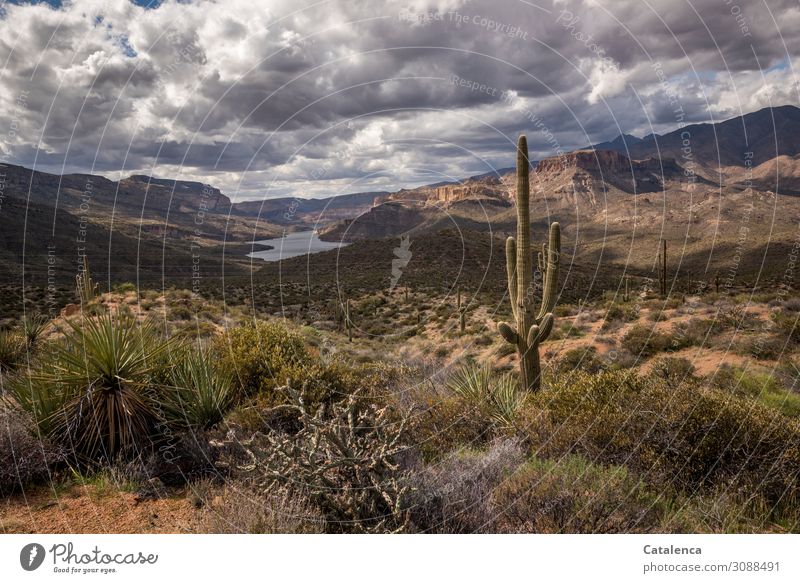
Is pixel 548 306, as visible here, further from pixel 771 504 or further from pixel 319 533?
pixel 319 533

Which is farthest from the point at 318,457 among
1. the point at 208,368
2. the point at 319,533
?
the point at 208,368

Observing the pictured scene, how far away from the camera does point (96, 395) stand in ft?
21.0

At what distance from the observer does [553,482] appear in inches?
205

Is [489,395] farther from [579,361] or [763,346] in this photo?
[763,346]

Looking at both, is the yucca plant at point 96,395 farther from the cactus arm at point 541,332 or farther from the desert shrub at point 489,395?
the cactus arm at point 541,332

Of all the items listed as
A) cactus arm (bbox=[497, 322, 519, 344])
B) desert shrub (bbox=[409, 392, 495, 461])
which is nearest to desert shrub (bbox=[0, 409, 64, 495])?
desert shrub (bbox=[409, 392, 495, 461])

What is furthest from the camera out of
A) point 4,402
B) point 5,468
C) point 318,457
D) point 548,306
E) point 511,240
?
point 511,240

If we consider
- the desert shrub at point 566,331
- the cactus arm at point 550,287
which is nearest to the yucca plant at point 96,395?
the cactus arm at point 550,287

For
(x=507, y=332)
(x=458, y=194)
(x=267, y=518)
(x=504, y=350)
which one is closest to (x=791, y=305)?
(x=504, y=350)

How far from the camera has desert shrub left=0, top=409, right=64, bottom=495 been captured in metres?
5.86

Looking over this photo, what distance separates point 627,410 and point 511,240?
14.6 feet

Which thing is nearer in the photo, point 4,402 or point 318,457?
point 318,457

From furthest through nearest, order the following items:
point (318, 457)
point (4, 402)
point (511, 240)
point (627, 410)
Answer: point (511, 240) → point (4, 402) → point (627, 410) → point (318, 457)

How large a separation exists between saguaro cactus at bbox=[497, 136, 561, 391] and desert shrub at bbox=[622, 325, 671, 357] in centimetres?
933
